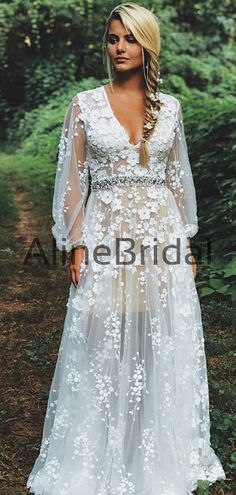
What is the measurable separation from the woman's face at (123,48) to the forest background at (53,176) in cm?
193

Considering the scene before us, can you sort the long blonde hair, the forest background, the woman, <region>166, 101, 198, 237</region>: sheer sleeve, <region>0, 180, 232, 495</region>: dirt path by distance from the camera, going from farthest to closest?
1. the forest background
2. <region>0, 180, 232, 495</region>: dirt path
3. <region>166, 101, 198, 237</region>: sheer sleeve
4. the woman
5. the long blonde hair

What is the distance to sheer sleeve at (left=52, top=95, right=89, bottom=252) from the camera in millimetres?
2904

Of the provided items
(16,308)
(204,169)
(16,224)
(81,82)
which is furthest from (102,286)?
(81,82)

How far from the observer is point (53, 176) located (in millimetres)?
11367

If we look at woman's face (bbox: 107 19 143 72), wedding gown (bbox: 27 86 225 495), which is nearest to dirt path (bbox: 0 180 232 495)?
wedding gown (bbox: 27 86 225 495)

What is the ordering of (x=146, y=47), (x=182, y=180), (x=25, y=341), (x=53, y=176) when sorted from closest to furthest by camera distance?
(x=146, y=47) → (x=182, y=180) → (x=25, y=341) → (x=53, y=176)

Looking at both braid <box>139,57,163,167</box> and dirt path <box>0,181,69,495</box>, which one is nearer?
braid <box>139,57,163,167</box>

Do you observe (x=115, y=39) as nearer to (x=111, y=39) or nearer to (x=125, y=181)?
(x=111, y=39)

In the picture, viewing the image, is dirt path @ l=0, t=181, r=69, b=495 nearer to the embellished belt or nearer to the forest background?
the forest background

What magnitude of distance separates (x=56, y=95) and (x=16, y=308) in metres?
11.7

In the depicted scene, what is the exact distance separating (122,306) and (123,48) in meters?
1.09

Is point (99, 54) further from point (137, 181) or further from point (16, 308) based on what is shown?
point (137, 181)

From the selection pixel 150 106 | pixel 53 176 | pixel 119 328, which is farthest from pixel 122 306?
pixel 53 176

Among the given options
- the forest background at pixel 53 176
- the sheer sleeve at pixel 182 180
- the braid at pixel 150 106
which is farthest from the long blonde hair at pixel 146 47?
the forest background at pixel 53 176
